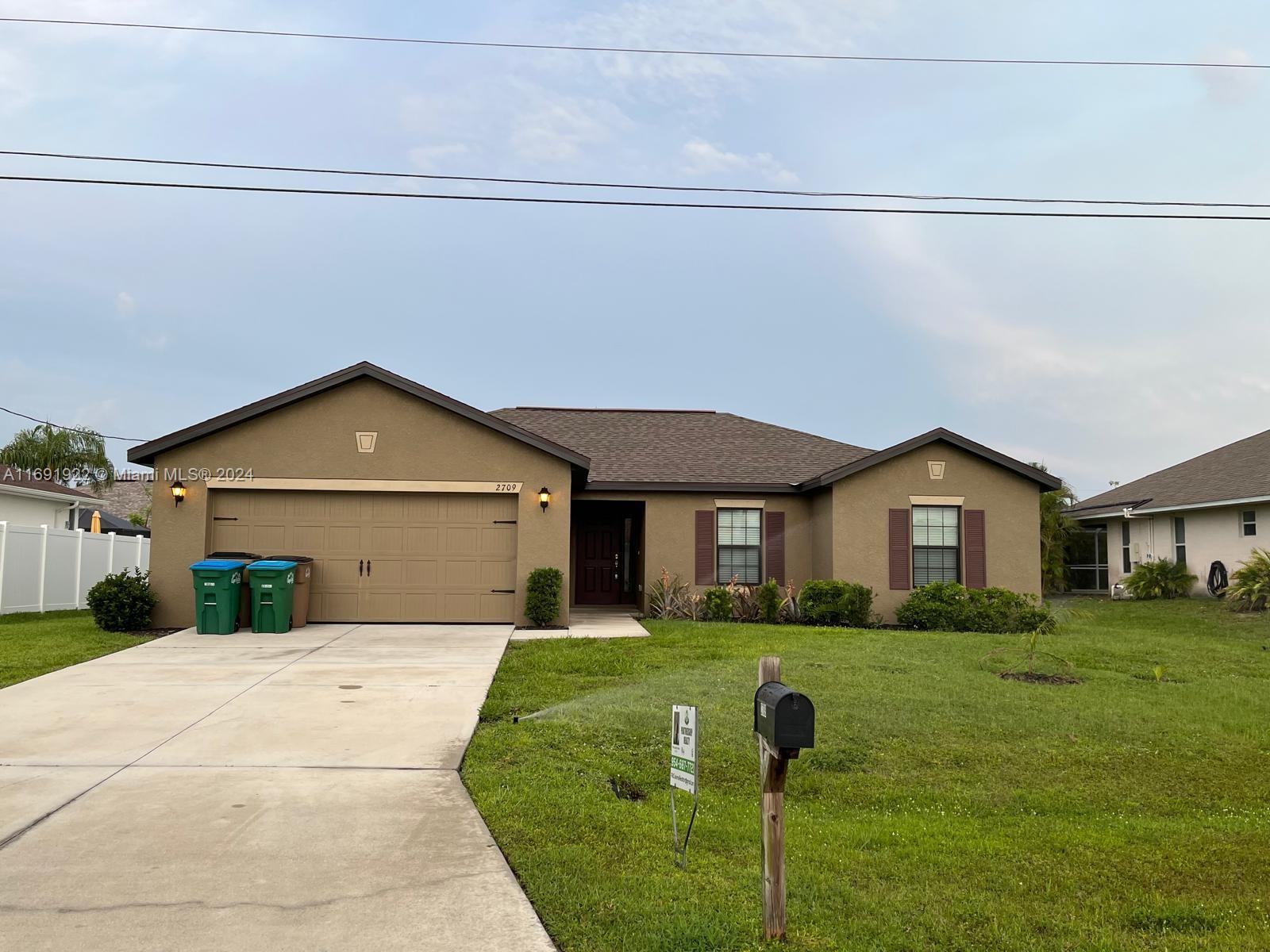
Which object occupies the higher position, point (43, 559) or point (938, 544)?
point (938, 544)

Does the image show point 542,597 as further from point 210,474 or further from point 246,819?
point 246,819

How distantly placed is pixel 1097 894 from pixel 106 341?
119ft

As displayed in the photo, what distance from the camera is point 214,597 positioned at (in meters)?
13.2

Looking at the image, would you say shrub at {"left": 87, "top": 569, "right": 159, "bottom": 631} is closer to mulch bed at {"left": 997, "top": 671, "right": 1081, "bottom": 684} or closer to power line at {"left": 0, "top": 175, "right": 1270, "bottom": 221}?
power line at {"left": 0, "top": 175, "right": 1270, "bottom": 221}

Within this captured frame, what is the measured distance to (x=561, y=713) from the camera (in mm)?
7812

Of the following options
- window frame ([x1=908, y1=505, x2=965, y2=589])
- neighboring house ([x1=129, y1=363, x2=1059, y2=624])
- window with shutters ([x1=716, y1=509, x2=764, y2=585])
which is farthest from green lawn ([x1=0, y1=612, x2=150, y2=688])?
window frame ([x1=908, y1=505, x2=965, y2=589])

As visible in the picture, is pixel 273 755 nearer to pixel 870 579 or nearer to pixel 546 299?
pixel 870 579

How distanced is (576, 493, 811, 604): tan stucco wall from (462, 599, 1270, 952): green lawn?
269 inches

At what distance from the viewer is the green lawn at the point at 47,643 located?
395 inches

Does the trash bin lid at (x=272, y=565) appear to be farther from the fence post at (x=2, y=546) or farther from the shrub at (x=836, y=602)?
the shrub at (x=836, y=602)

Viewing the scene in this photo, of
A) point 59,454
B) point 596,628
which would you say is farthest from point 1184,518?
point 59,454

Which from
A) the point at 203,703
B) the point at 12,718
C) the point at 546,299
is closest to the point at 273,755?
the point at 203,703

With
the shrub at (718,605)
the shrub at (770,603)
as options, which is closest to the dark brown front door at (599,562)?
the shrub at (718,605)

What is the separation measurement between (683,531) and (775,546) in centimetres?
189
